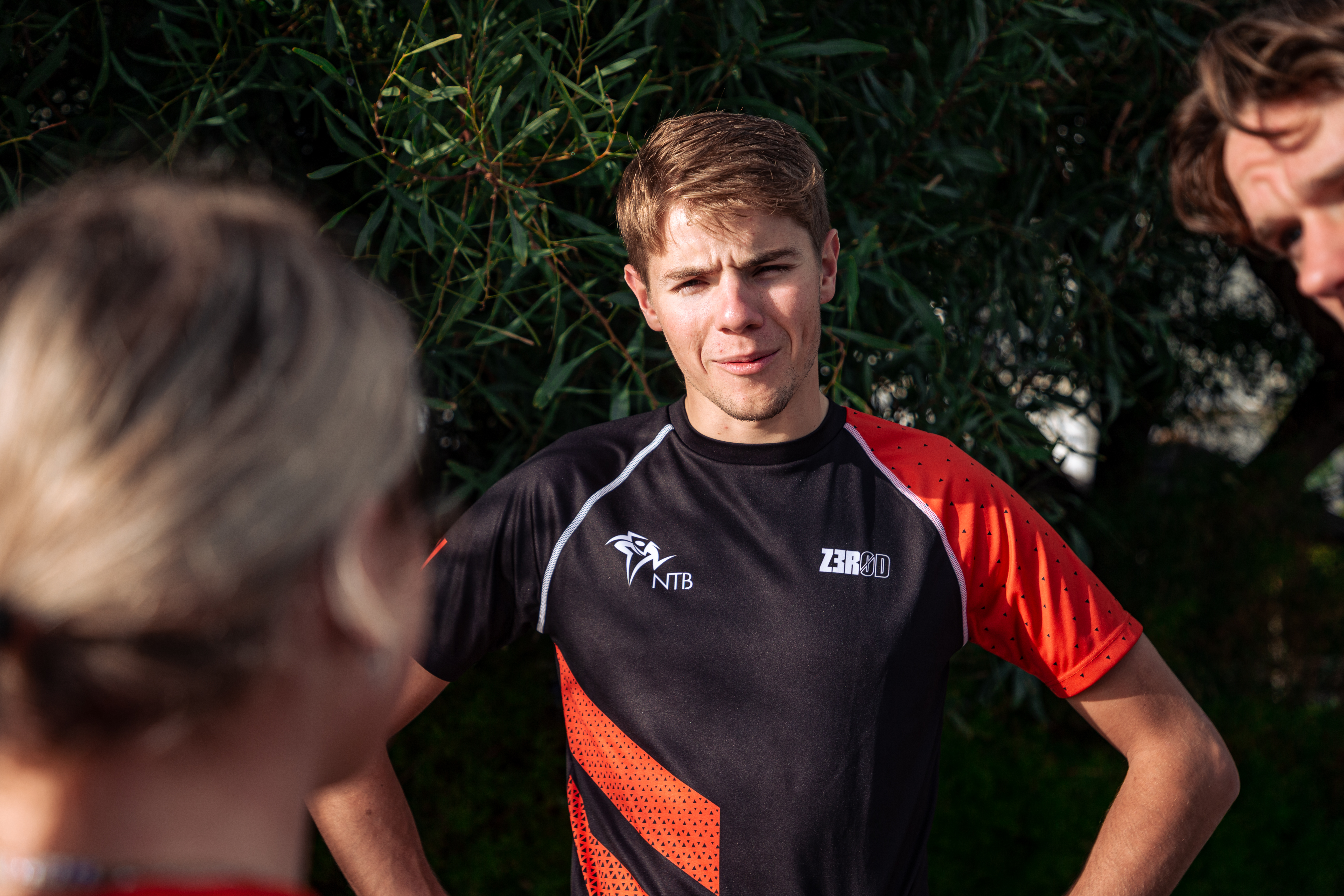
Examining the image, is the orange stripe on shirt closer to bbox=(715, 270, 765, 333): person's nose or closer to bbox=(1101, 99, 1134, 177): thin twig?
bbox=(715, 270, 765, 333): person's nose

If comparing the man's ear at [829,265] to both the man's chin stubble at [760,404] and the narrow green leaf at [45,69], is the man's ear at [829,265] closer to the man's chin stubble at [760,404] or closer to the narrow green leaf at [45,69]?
the man's chin stubble at [760,404]

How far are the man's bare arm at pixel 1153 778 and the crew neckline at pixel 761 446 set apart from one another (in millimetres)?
668

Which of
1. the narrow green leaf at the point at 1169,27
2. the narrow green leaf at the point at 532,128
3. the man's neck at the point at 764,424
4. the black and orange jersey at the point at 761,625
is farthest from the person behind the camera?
the narrow green leaf at the point at 1169,27

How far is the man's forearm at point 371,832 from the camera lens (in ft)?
6.23

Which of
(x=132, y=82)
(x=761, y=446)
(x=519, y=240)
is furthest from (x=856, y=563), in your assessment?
(x=132, y=82)

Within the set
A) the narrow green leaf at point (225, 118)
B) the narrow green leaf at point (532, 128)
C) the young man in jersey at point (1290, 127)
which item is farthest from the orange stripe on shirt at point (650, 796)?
the narrow green leaf at point (225, 118)

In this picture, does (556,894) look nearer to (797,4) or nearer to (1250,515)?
(797,4)

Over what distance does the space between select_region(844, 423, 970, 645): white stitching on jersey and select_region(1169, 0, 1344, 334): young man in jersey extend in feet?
2.23

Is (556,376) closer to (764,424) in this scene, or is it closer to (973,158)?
(764,424)

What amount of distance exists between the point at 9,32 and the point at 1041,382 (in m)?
3.21

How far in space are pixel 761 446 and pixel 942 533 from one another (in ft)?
1.18

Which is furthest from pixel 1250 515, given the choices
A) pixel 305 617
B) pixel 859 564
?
pixel 305 617

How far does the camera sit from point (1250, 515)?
4.88 m

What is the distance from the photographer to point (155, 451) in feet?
2.18
